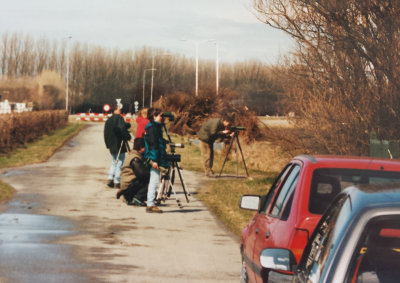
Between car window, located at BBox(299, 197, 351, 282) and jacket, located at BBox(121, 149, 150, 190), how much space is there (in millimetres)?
12570

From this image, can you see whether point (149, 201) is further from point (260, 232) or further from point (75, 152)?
point (75, 152)

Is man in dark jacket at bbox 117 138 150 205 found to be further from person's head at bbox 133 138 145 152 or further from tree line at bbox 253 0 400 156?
tree line at bbox 253 0 400 156

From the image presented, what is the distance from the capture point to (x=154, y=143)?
1534cm

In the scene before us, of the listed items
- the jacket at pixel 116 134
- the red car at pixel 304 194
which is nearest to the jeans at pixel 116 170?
the jacket at pixel 116 134

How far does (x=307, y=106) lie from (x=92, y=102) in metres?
89.4

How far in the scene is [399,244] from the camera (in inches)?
140

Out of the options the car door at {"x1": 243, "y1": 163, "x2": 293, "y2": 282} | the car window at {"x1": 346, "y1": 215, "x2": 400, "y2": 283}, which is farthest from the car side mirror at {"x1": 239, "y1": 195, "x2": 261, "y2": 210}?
the car window at {"x1": 346, "y1": 215, "x2": 400, "y2": 283}

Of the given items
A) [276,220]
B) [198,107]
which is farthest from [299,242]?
[198,107]

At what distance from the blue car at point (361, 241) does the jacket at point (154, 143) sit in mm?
11533

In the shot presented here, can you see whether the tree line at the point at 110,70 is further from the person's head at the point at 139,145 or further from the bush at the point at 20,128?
the person's head at the point at 139,145

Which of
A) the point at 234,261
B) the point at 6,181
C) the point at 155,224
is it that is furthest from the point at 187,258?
the point at 6,181

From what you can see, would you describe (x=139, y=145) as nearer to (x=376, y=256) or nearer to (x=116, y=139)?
(x=116, y=139)

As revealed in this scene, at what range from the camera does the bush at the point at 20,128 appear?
1337 inches

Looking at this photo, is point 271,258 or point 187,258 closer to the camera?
point 271,258
